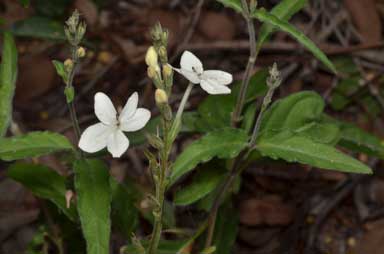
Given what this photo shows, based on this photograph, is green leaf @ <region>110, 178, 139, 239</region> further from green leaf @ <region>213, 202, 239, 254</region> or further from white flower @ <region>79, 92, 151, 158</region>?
white flower @ <region>79, 92, 151, 158</region>

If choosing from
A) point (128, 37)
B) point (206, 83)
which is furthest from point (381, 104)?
point (206, 83)

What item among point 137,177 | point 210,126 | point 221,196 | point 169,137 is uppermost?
point 169,137

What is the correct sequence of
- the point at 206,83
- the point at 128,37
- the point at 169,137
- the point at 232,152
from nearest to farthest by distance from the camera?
the point at 169,137 → the point at 206,83 → the point at 232,152 → the point at 128,37

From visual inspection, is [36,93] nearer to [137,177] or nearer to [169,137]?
[137,177]

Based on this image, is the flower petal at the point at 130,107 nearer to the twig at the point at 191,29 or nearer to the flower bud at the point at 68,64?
the flower bud at the point at 68,64

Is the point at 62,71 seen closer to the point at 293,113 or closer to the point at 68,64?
the point at 68,64

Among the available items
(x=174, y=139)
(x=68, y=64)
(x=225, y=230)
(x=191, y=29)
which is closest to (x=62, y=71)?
(x=68, y=64)

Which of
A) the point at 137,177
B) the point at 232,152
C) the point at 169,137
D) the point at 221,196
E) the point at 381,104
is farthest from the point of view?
the point at 381,104
